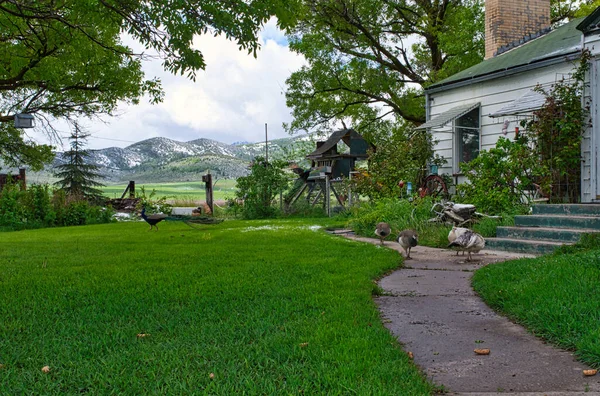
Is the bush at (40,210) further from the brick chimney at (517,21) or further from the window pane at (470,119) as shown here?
the brick chimney at (517,21)

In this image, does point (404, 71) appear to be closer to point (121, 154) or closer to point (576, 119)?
point (576, 119)

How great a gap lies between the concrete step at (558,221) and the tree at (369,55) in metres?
12.2

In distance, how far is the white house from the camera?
8867 millimetres

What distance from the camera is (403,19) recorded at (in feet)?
70.2

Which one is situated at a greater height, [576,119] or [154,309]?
[576,119]

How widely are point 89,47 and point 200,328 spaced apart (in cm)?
1157

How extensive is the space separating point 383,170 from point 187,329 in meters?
10.5

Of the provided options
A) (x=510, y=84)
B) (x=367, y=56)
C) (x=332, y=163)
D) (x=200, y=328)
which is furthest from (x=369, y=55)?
(x=200, y=328)

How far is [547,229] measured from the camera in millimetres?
7742

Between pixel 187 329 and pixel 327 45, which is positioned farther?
pixel 327 45

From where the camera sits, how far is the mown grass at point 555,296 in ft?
10.8

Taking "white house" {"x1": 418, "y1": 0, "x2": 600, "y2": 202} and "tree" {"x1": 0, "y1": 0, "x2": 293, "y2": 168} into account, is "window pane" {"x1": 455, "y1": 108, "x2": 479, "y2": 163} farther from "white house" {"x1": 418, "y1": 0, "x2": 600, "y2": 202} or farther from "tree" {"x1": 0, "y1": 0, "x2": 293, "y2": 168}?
"tree" {"x1": 0, "y1": 0, "x2": 293, "y2": 168}

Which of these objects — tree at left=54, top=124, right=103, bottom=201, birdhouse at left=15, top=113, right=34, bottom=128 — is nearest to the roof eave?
birdhouse at left=15, top=113, right=34, bottom=128

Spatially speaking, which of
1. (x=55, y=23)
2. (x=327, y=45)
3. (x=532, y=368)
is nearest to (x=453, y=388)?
(x=532, y=368)
